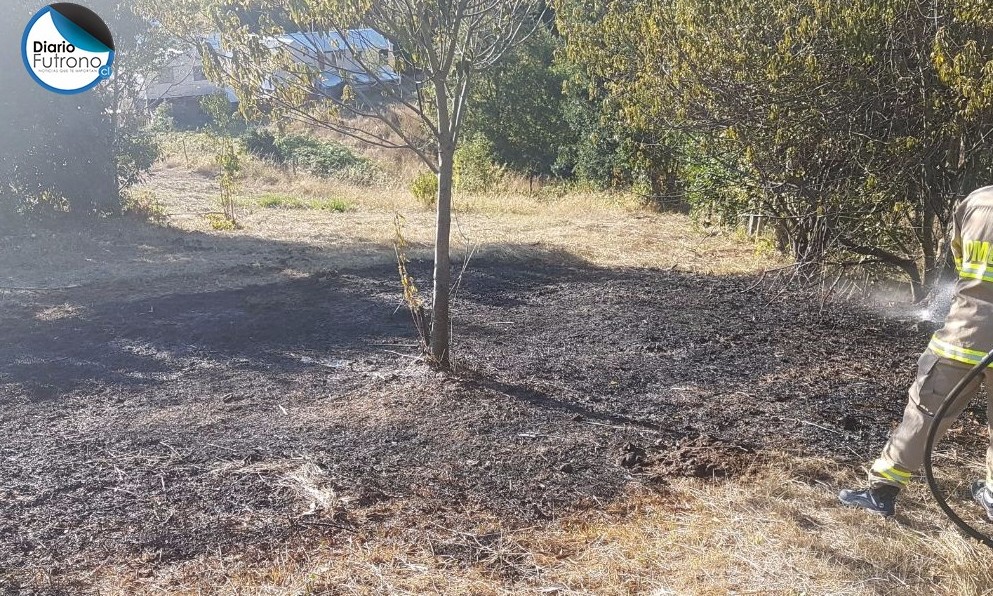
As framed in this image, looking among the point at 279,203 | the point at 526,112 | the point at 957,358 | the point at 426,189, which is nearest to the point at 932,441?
the point at 957,358

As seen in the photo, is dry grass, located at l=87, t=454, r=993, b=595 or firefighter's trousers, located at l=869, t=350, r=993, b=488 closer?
dry grass, located at l=87, t=454, r=993, b=595

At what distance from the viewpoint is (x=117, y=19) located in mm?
12055

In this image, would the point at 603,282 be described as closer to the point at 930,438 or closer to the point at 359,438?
the point at 359,438

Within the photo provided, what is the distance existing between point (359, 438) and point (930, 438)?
2751mm

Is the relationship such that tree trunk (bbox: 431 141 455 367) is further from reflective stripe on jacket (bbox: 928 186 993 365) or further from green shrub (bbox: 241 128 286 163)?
green shrub (bbox: 241 128 286 163)

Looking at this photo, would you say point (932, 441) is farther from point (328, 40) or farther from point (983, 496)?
point (328, 40)

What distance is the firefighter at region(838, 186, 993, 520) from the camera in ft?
10.7

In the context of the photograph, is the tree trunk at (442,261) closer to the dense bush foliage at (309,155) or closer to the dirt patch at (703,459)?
the dirt patch at (703,459)

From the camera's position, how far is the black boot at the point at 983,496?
3479mm

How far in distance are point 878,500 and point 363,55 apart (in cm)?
382

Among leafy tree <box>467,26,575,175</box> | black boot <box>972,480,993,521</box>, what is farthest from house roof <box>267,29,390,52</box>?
leafy tree <box>467,26,575,175</box>

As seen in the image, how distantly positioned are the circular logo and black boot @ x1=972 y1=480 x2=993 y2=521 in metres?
11.9

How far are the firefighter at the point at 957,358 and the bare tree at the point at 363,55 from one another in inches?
110

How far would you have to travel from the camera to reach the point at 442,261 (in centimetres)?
523
